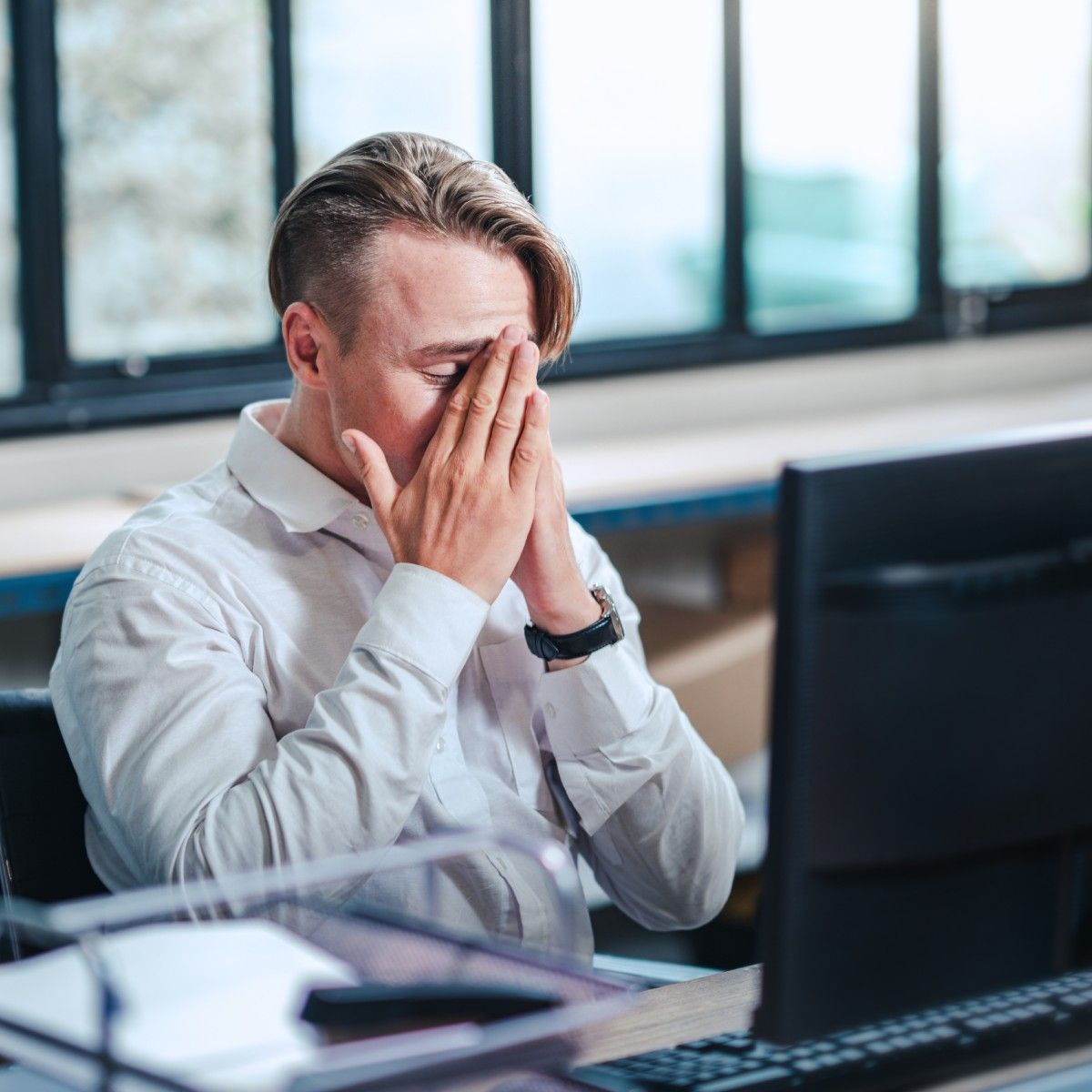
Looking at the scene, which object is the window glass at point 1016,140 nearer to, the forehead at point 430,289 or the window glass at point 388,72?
the window glass at point 388,72

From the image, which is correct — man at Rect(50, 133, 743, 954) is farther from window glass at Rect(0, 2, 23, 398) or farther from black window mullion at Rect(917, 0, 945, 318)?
black window mullion at Rect(917, 0, 945, 318)

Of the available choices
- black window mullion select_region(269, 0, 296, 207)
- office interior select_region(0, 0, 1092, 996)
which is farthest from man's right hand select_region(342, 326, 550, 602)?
black window mullion select_region(269, 0, 296, 207)

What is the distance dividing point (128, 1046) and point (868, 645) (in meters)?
0.38

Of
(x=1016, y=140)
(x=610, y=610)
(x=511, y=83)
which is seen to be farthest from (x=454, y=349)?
(x=1016, y=140)

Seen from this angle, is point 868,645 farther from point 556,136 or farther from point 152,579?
point 556,136

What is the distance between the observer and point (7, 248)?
3066mm

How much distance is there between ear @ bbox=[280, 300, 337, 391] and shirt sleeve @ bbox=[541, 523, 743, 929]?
31cm

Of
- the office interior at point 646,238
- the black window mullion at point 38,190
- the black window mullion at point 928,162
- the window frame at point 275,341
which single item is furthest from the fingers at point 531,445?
the black window mullion at point 928,162

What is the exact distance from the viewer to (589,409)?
3.72 meters

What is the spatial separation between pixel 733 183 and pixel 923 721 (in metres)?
3.26

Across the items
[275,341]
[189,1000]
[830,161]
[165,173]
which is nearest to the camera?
[189,1000]

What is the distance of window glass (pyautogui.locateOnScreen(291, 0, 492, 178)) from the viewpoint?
3338mm

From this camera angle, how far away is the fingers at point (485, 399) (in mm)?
1284

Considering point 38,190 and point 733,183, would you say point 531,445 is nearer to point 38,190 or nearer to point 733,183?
point 38,190
